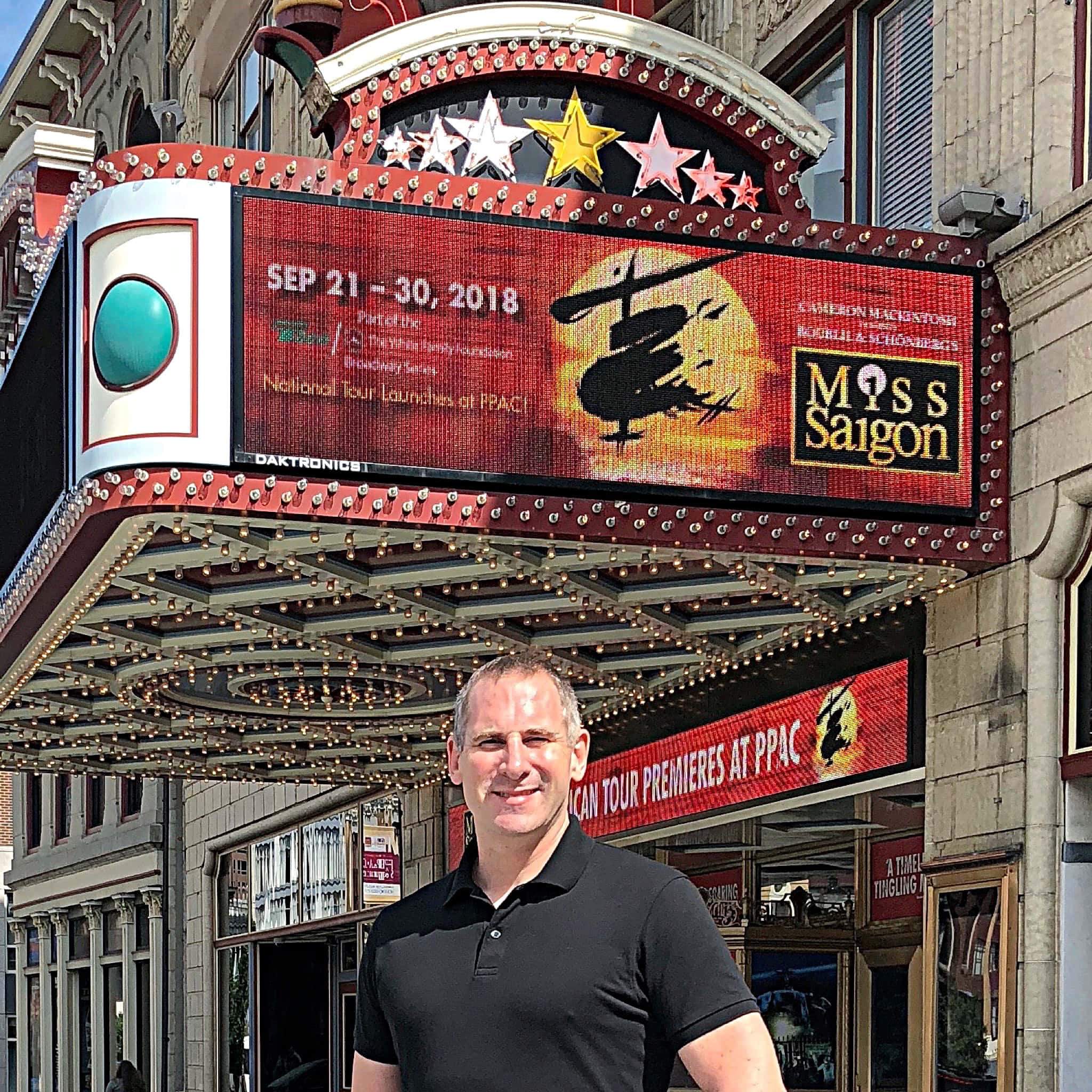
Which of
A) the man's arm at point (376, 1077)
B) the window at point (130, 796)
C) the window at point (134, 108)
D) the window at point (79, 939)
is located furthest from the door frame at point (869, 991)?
the window at point (79, 939)

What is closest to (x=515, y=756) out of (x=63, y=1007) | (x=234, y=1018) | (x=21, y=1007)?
(x=234, y=1018)

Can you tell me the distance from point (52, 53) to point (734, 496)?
2619 cm

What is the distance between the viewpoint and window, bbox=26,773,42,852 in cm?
4222

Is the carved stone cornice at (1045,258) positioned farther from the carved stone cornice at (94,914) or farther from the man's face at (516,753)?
the carved stone cornice at (94,914)

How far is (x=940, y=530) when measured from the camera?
12.4 metres

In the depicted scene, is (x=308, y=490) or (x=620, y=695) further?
(x=620, y=695)

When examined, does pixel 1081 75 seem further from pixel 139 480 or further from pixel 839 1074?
pixel 839 1074

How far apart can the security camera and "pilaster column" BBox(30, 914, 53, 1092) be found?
31.9 m

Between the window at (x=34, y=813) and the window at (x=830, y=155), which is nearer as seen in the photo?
the window at (x=830, y=155)

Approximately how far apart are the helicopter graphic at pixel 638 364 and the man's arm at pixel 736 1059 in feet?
27.3

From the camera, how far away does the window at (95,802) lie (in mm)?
37906

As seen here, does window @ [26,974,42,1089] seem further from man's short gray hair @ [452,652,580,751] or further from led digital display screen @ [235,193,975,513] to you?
man's short gray hair @ [452,652,580,751]

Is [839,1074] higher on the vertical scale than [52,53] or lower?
lower

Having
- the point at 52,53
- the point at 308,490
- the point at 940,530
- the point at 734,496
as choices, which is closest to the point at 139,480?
the point at 308,490
